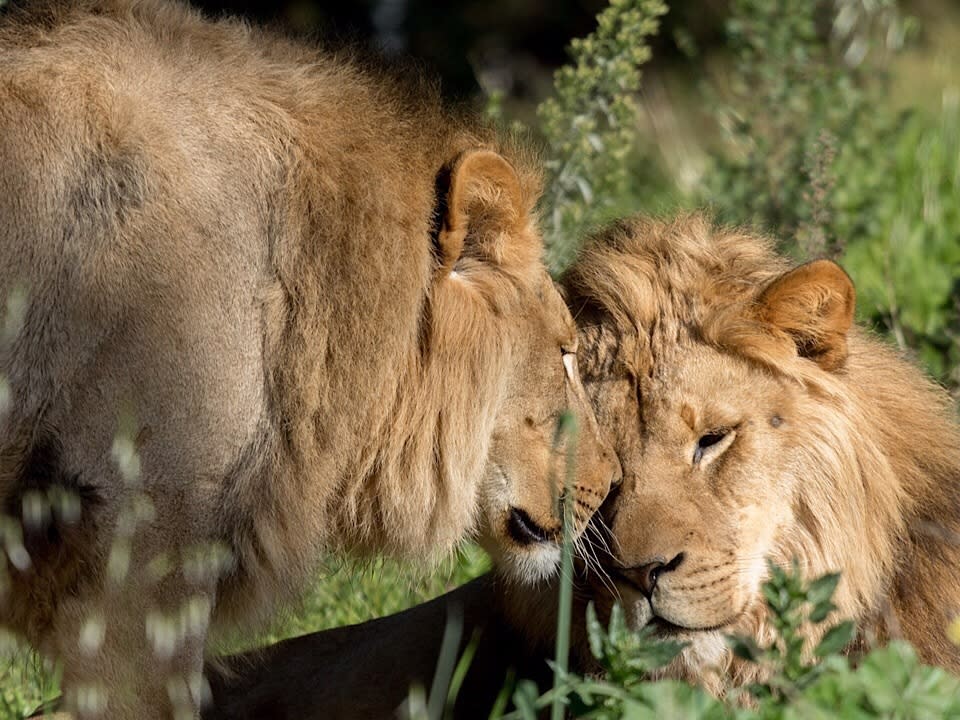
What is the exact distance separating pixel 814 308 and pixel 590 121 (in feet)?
8.25

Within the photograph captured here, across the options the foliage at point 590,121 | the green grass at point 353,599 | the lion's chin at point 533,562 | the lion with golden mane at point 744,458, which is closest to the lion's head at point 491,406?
the lion's chin at point 533,562

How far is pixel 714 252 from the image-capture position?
4.21 meters

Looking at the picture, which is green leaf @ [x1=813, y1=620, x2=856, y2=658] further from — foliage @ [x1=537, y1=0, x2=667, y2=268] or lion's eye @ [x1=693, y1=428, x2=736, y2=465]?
foliage @ [x1=537, y1=0, x2=667, y2=268]

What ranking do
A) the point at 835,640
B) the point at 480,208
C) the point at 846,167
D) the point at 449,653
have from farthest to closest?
the point at 846,167 < the point at 449,653 < the point at 480,208 < the point at 835,640

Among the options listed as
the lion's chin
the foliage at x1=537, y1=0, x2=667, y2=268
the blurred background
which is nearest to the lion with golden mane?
the lion's chin

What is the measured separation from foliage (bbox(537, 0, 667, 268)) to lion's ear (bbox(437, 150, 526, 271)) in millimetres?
1913

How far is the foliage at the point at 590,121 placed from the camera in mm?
6070

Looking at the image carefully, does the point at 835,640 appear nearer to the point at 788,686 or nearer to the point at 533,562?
the point at 788,686

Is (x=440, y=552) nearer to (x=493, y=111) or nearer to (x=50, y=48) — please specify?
(x=50, y=48)

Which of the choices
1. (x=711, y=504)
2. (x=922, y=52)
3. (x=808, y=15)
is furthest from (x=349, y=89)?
(x=922, y=52)

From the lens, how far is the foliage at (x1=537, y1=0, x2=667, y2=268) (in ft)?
Result: 19.9

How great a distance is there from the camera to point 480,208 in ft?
13.0

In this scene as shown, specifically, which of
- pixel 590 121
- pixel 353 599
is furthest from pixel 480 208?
pixel 590 121

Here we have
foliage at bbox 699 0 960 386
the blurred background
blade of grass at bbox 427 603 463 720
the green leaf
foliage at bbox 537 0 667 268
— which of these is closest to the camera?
the green leaf
